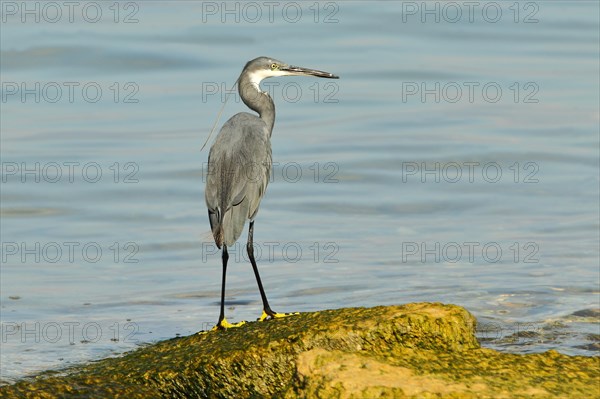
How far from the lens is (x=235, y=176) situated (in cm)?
730

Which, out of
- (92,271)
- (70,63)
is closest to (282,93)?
(70,63)

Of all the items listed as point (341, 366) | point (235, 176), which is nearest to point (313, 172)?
point (235, 176)

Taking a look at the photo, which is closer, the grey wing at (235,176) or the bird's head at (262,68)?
the grey wing at (235,176)

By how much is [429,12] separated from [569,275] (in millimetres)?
13918

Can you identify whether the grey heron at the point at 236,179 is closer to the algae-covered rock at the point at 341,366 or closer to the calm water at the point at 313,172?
the algae-covered rock at the point at 341,366

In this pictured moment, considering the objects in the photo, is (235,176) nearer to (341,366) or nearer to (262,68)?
(262,68)

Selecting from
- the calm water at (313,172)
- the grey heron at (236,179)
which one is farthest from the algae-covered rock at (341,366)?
the calm water at (313,172)

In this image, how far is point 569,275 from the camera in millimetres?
10141

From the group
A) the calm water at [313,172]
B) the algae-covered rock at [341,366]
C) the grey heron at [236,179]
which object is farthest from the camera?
the calm water at [313,172]

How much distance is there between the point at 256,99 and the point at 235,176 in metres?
1.09

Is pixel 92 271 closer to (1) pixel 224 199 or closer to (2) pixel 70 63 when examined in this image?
(1) pixel 224 199

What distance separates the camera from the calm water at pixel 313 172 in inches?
379

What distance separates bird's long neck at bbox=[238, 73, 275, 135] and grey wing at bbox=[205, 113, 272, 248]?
0.59 m

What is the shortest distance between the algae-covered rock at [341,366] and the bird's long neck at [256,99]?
213cm
